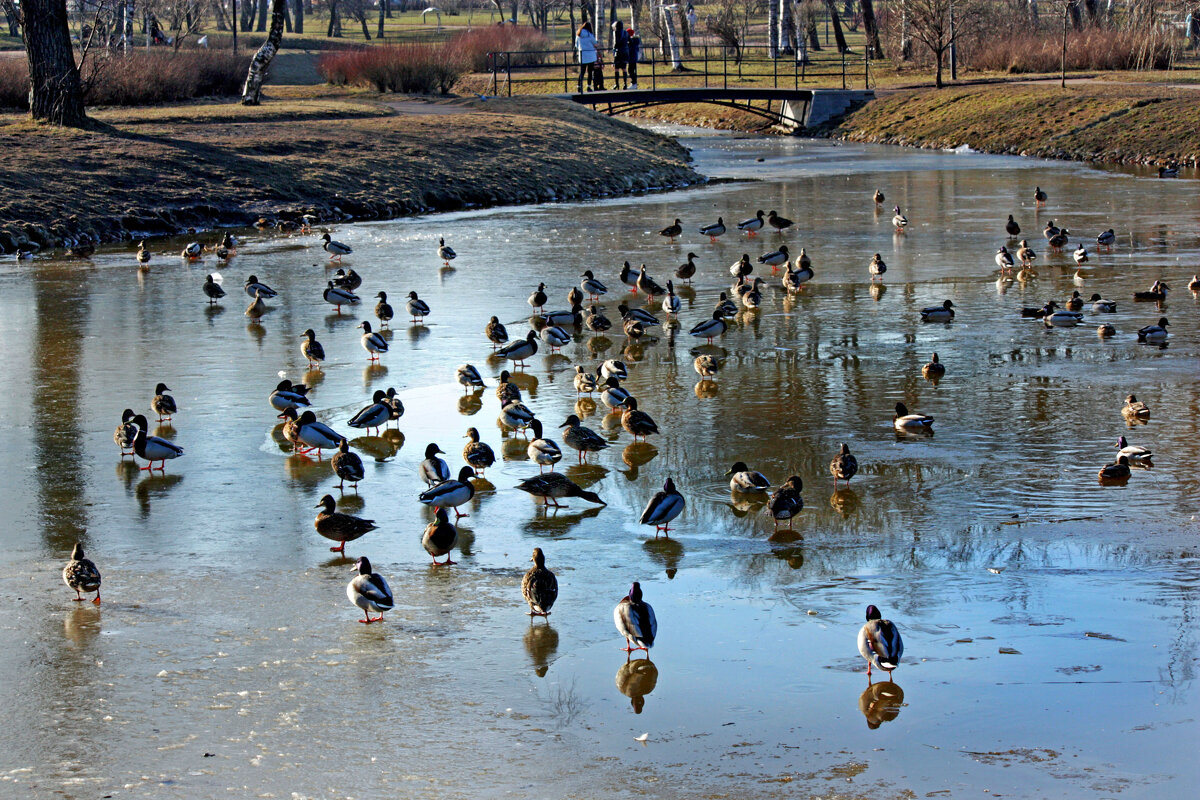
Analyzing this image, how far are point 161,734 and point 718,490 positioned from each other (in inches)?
204

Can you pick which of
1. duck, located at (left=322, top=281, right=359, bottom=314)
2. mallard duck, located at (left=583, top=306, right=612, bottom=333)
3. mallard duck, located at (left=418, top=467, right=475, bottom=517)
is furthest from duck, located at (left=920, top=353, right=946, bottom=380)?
duck, located at (left=322, top=281, right=359, bottom=314)

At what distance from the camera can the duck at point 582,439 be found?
11.1 metres

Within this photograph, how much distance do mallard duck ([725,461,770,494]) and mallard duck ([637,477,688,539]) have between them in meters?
0.76

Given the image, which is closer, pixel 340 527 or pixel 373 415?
pixel 340 527

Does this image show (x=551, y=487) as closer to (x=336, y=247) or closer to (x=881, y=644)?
(x=881, y=644)

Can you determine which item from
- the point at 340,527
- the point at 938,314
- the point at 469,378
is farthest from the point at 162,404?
the point at 938,314

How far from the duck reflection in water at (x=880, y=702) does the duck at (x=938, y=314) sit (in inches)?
407

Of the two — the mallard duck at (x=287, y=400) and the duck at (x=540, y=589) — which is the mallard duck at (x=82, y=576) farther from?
the mallard duck at (x=287, y=400)

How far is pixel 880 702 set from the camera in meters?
6.71

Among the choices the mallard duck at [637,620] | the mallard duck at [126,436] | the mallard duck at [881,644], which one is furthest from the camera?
the mallard duck at [126,436]

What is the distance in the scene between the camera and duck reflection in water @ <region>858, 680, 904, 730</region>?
6.54 m

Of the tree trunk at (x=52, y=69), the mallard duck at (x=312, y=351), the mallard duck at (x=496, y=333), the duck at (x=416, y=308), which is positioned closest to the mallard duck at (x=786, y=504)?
the mallard duck at (x=496, y=333)

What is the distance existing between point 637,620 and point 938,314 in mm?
10566

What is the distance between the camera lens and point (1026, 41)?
58375 millimetres
